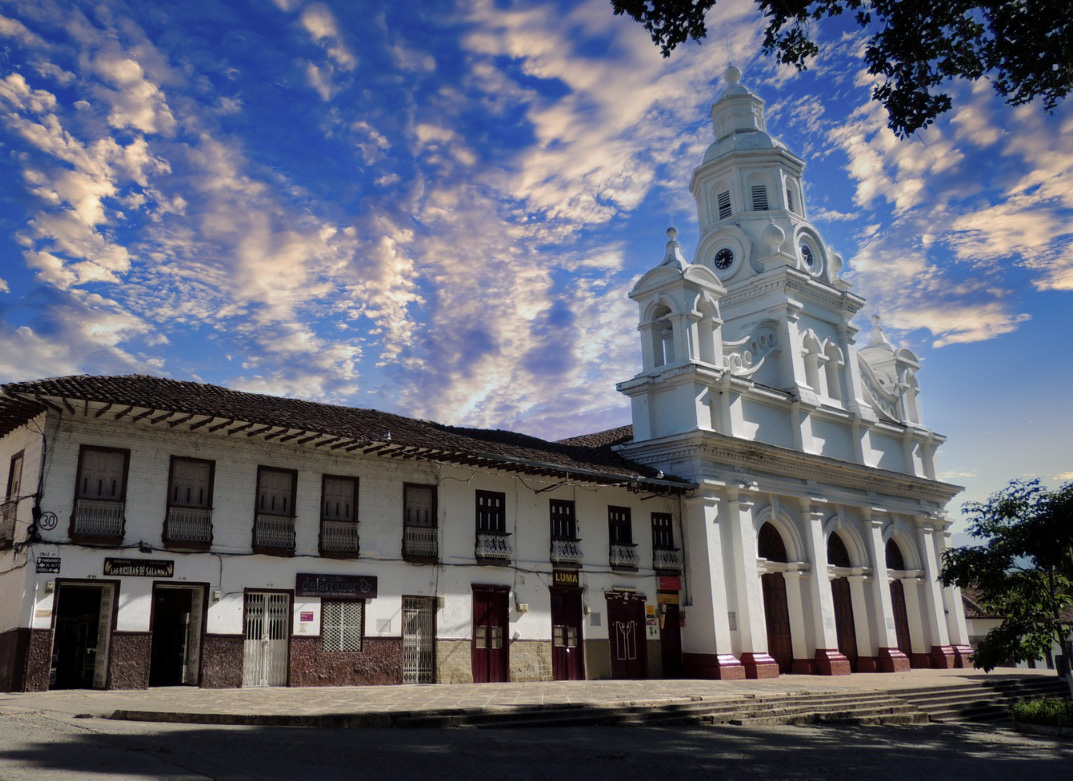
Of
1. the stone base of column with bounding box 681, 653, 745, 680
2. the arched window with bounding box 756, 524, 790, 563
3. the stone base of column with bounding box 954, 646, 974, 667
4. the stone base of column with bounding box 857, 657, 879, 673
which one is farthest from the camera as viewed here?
the stone base of column with bounding box 954, 646, 974, 667

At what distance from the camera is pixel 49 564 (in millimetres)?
15031

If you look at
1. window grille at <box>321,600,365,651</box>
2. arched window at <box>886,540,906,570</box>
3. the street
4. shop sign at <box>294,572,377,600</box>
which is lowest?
the street

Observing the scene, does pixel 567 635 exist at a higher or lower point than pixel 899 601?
lower

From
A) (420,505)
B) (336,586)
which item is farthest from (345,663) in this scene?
(420,505)

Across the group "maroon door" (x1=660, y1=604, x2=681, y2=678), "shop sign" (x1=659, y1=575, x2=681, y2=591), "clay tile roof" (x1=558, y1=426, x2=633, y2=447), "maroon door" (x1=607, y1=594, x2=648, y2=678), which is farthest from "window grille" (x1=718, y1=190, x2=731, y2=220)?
"maroon door" (x1=607, y1=594, x2=648, y2=678)

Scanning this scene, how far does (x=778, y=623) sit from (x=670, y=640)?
4.08 meters

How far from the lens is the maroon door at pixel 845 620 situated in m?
27.6

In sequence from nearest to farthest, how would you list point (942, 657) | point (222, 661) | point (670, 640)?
point (222, 661)
point (670, 640)
point (942, 657)

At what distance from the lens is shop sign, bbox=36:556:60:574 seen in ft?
49.1

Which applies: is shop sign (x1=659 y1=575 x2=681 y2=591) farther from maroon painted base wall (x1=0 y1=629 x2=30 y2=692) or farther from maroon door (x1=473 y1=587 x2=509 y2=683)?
maroon painted base wall (x1=0 y1=629 x2=30 y2=692)

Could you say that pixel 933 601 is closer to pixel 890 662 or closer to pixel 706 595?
pixel 890 662

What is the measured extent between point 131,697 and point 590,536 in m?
11.7

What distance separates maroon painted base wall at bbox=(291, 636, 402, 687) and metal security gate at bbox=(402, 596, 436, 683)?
0.28 m

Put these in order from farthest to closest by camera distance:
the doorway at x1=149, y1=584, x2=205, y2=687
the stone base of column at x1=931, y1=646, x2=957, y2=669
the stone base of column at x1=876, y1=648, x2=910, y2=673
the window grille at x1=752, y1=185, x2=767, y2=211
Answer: the window grille at x1=752, y1=185, x2=767, y2=211 < the stone base of column at x1=931, y1=646, x2=957, y2=669 < the stone base of column at x1=876, y1=648, x2=910, y2=673 < the doorway at x1=149, y1=584, x2=205, y2=687
